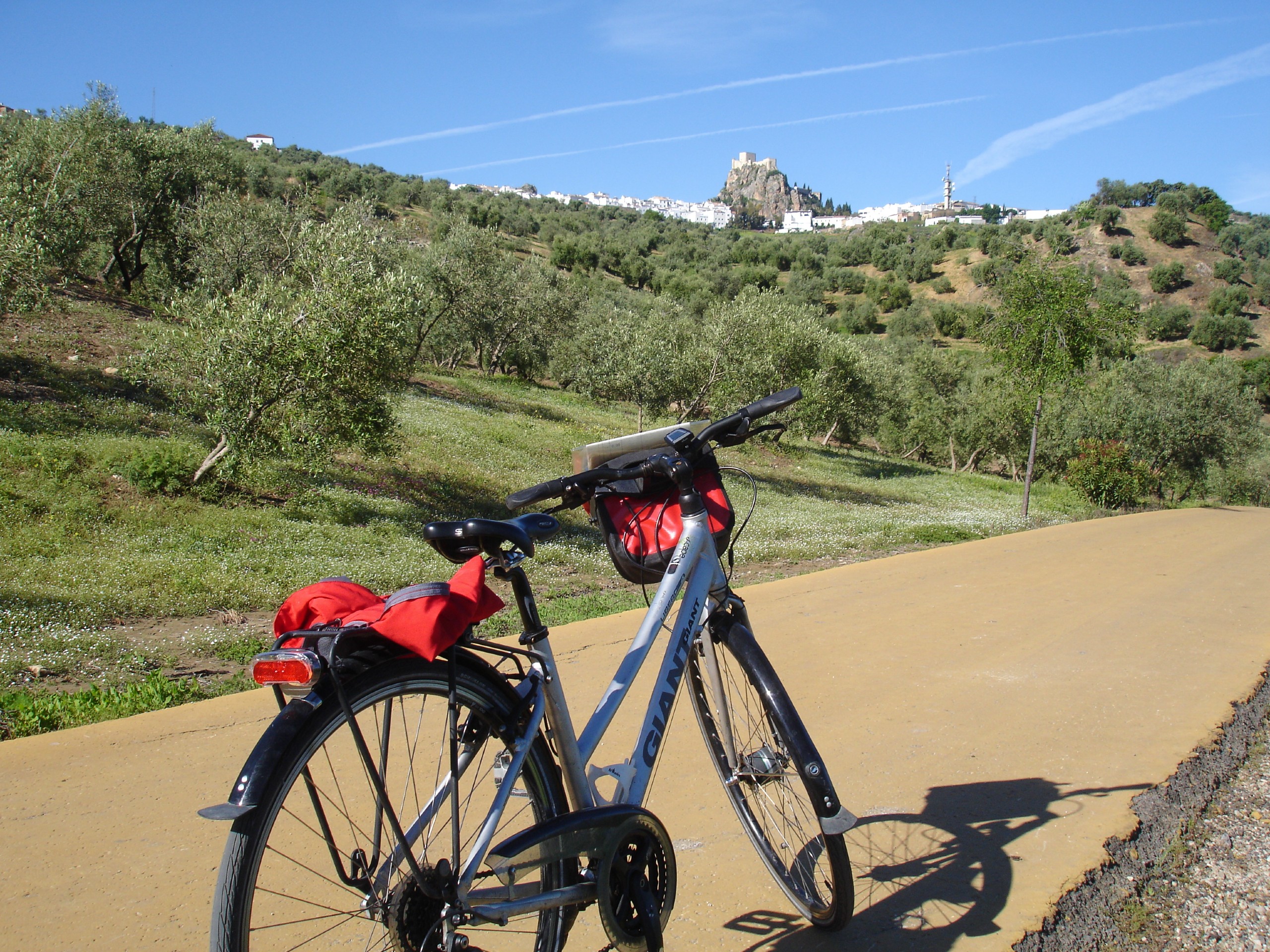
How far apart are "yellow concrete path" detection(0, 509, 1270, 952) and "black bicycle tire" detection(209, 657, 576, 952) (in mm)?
824

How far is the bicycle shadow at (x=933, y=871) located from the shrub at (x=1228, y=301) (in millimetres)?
88397

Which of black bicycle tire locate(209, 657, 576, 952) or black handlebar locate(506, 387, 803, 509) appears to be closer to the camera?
black bicycle tire locate(209, 657, 576, 952)

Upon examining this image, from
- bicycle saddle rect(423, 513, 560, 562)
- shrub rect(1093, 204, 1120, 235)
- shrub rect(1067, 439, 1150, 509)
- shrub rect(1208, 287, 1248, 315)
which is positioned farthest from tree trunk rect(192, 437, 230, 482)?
shrub rect(1093, 204, 1120, 235)

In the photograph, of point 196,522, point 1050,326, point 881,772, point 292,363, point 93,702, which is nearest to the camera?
point 881,772

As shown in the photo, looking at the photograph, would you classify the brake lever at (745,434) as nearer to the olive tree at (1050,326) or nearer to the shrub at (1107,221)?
the olive tree at (1050,326)

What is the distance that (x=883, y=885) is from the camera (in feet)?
10.3

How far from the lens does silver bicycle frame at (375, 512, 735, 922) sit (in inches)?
80.7

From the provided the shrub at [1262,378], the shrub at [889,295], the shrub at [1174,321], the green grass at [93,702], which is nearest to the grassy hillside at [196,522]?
the green grass at [93,702]

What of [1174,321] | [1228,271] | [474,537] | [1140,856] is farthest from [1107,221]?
[474,537]

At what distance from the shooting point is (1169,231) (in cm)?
9038

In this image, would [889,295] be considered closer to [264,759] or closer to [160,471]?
[160,471]

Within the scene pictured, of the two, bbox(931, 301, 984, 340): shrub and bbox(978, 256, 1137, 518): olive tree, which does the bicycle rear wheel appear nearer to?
bbox(978, 256, 1137, 518): olive tree

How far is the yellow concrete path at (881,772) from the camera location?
288cm

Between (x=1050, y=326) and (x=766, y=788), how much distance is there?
19059 mm
